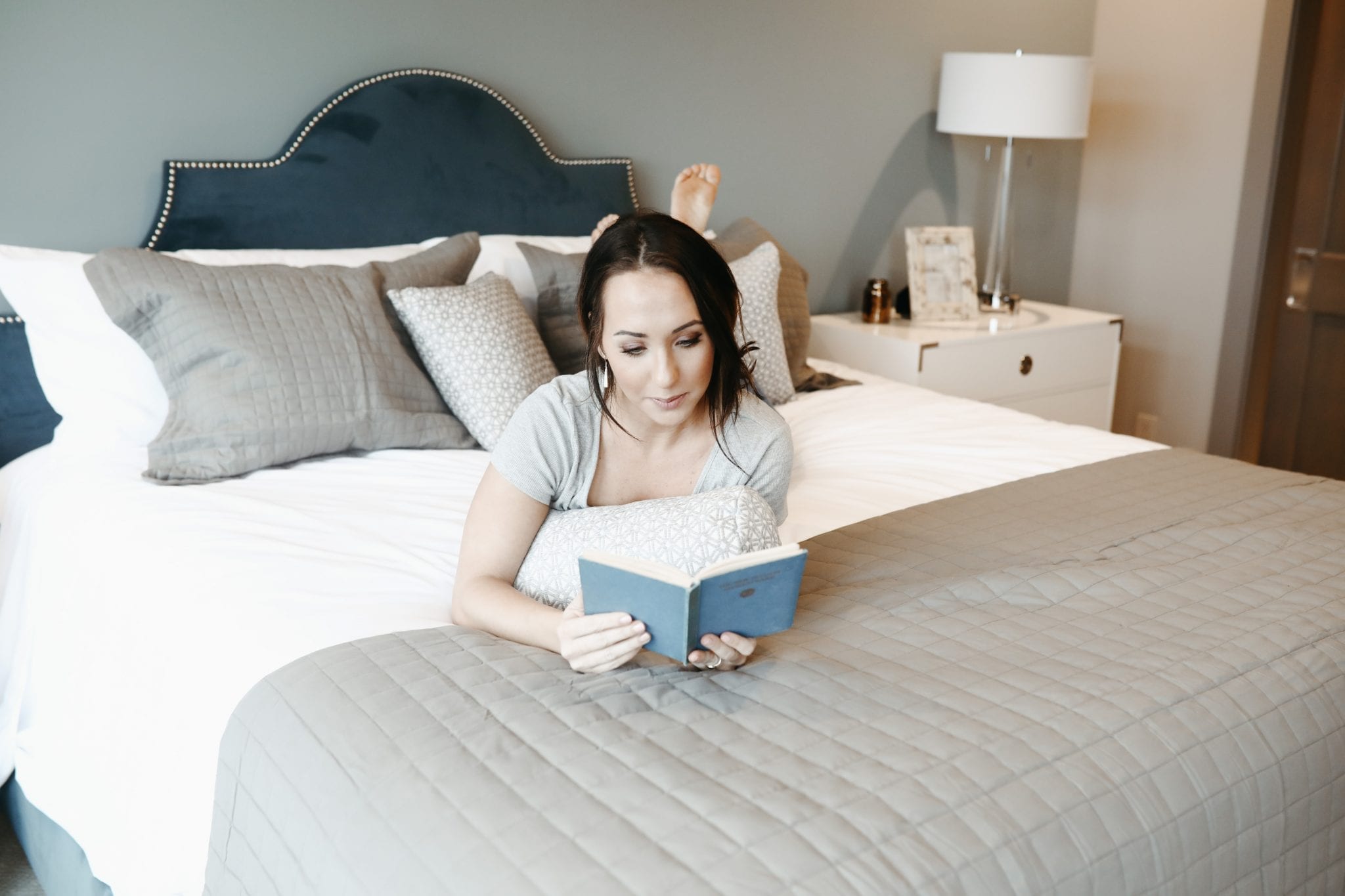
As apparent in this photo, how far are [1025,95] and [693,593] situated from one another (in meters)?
2.72

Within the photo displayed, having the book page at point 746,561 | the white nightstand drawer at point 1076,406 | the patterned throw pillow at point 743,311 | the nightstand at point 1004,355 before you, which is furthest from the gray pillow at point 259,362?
the white nightstand drawer at point 1076,406

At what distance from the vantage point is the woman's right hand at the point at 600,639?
1245mm

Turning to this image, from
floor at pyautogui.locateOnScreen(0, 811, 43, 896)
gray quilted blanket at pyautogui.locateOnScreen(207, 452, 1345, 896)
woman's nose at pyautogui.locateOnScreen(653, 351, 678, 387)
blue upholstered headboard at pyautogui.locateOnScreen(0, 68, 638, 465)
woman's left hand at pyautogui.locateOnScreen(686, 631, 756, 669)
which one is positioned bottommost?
floor at pyautogui.locateOnScreen(0, 811, 43, 896)

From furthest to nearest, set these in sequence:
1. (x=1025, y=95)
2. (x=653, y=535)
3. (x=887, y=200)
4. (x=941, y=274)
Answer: (x=887, y=200)
(x=941, y=274)
(x=1025, y=95)
(x=653, y=535)

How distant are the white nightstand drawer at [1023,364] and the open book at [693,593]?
2.15 meters

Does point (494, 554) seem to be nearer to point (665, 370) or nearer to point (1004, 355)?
point (665, 370)

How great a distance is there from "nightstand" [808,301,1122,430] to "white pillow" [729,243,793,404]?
28.1 inches

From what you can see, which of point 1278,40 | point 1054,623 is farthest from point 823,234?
point 1054,623

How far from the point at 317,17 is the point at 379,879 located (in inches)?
81.9

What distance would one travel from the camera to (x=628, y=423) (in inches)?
63.9

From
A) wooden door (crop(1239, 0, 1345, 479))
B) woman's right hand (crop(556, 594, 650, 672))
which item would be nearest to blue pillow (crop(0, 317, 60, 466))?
woman's right hand (crop(556, 594, 650, 672))

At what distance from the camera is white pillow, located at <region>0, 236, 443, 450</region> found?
7.04ft

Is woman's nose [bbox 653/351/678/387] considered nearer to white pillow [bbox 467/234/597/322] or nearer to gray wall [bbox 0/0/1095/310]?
white pillow [bbox 467/234/597/322]

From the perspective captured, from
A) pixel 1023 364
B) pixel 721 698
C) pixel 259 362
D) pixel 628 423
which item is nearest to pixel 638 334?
pixel 628 423
